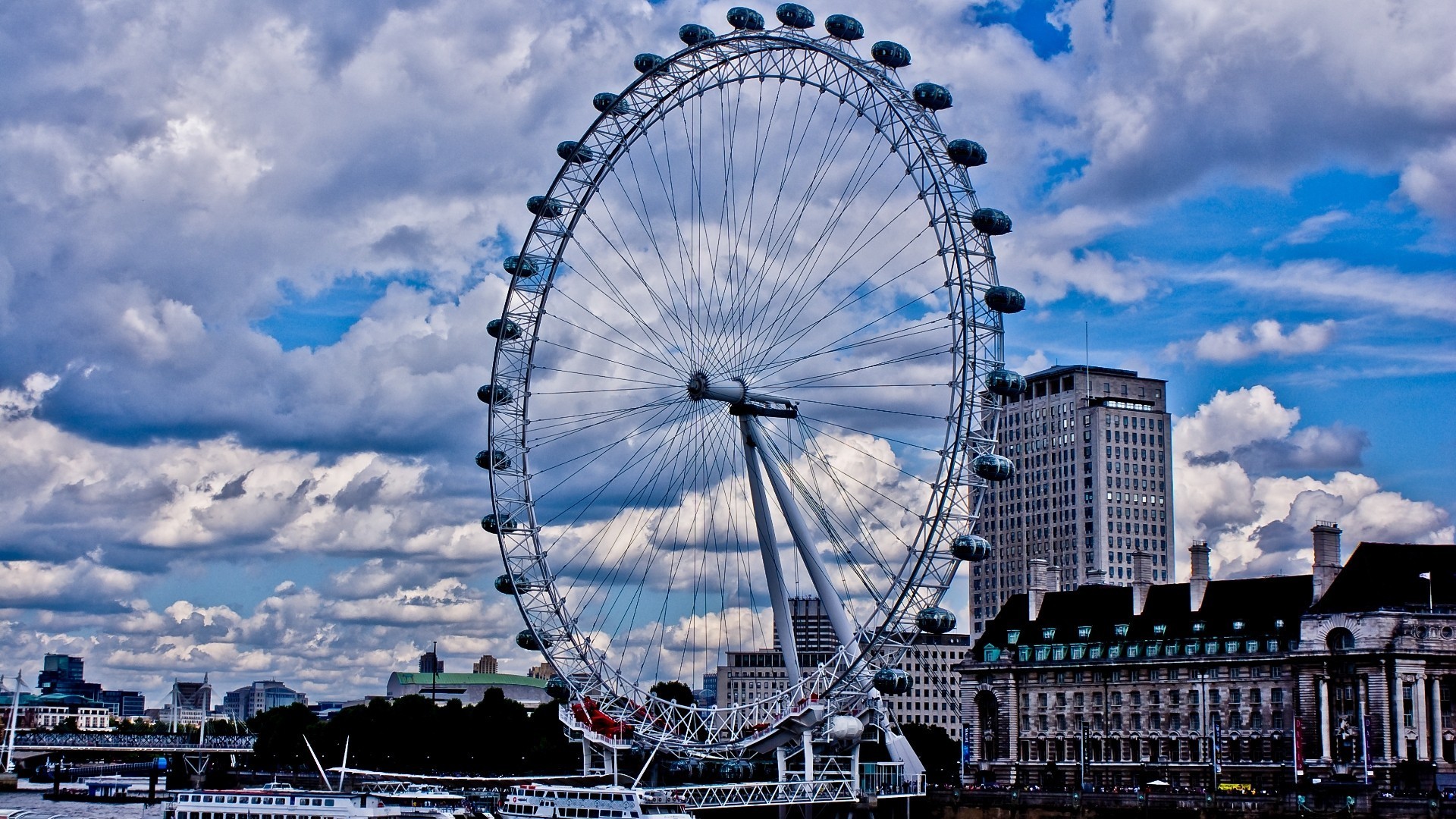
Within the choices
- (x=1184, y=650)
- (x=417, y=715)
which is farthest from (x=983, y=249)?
(x=417, y=715)

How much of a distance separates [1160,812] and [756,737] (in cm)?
2382

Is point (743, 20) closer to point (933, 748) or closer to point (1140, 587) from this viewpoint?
point (1140, 587)

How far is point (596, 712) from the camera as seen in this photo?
336 feet

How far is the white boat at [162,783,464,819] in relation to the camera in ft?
308

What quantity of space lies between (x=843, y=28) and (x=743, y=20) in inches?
226

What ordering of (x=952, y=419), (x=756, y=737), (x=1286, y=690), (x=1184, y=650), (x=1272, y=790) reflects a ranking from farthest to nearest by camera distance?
(x=1184, y=650) < (x=1286, y=690) < (x=1272, y=790) < (x=756, y=737) < (x=952, y=419)

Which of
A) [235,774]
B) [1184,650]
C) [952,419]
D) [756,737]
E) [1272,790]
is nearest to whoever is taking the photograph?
[952,419]

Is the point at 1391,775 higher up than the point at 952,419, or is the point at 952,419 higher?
the point at 952,419

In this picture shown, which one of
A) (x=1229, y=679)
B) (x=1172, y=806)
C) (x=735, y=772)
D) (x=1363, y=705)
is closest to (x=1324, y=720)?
(x=1363, y=705)

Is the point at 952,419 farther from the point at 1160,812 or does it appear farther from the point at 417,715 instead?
the point at 417,715

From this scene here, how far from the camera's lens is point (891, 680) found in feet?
284

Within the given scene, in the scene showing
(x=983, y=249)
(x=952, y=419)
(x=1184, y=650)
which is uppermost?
(x=983, y=249)

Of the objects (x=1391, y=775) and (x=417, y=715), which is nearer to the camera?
(x=1391, y=775)

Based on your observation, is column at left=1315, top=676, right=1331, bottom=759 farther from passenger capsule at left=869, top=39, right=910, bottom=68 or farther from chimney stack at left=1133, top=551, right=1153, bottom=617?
passenger capsule at left=869, top=39, right=910, bottom=68
